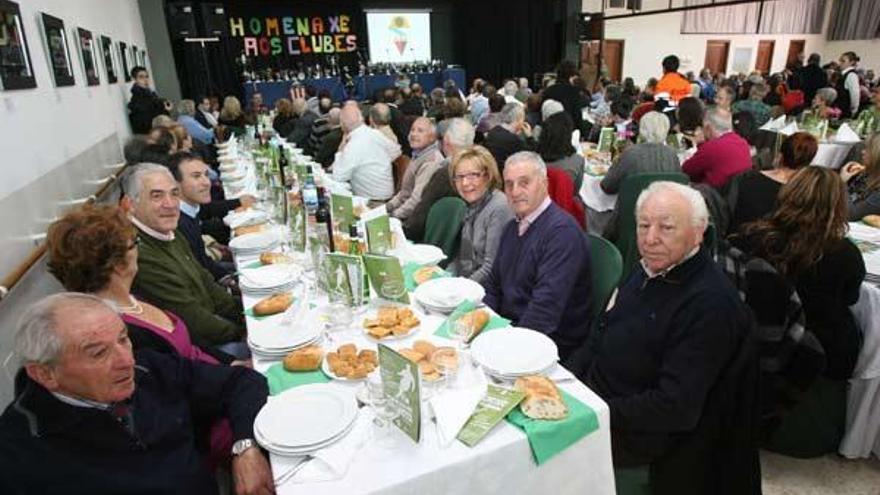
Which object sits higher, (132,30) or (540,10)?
(540,10)

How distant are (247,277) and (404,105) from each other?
5.08 metres

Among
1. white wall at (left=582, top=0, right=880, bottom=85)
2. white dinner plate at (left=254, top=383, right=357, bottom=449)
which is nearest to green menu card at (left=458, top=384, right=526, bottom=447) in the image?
white dinner plate at (left=254, top=383, right=357, bottom=449)

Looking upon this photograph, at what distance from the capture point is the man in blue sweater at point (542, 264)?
1.95 m

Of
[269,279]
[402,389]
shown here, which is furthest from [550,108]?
[402,389]

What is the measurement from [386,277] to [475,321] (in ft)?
1.29

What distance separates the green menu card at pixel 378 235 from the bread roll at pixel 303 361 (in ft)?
2.59

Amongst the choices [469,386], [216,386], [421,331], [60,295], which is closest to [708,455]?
[469,386]

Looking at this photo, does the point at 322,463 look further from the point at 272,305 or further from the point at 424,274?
the point at 424,274

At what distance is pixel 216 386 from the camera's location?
1516mm

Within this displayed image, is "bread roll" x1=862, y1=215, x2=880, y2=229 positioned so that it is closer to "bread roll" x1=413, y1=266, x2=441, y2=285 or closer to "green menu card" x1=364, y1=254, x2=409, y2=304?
"bread roll" x1=413, y1=266, x2=441, y2=285

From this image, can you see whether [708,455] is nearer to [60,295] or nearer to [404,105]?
[60,295]

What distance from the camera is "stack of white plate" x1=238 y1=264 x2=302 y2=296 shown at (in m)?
2.11

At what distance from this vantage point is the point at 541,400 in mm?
1293

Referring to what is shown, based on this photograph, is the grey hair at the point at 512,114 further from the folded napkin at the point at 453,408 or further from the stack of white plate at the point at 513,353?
the folded napkin at the point at 453,408
